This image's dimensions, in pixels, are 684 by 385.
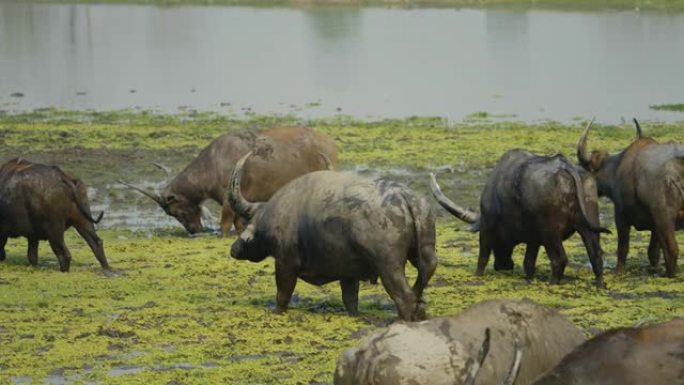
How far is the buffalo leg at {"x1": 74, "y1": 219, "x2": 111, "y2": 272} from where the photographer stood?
1648 centimetres

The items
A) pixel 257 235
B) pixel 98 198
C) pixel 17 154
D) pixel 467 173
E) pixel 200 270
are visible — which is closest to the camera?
pixel 257 235

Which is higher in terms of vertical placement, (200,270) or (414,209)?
(414,209)

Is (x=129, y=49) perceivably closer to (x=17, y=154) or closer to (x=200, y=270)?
(x=17, y=154)

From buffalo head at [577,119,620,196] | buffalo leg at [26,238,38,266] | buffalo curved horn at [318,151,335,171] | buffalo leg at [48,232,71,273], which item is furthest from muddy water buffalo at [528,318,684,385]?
buffalo curved horn at [318,151,335,171]

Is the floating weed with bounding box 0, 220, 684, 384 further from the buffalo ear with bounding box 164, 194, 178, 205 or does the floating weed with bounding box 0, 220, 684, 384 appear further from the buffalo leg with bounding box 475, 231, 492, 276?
the buffalo ear with bounding box 164, 194, 178, 205

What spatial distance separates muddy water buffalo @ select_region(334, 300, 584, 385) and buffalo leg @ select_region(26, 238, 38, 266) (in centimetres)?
868

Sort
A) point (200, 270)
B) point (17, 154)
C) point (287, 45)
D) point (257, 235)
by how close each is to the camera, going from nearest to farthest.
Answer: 1. point (257, 235)
2. point (200, 270)
3. point (17, 154)
4. point (287, 45)

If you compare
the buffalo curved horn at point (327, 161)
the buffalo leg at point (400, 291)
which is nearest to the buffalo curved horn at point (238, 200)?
the buffalo leg at point (400, 291)

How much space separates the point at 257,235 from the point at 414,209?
1868mm

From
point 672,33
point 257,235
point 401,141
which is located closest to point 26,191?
point 257,235

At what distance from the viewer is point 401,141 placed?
2712 centimetres

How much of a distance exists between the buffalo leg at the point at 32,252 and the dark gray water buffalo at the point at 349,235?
12.7 feet

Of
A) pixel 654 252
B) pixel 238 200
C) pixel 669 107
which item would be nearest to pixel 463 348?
pixel 238 200

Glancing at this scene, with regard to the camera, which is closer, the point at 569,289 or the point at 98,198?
the point at 569,289
